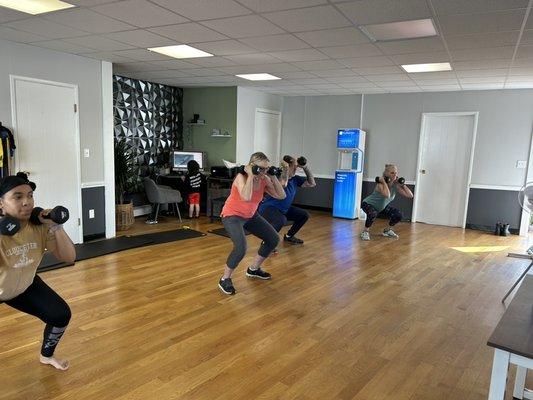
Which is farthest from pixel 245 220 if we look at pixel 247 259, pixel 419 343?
pixel 419 343

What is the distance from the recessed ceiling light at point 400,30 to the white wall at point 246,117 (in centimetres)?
412

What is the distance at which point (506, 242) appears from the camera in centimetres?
638

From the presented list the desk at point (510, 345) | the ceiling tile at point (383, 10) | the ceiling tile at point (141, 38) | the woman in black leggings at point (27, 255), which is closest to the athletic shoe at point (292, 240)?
the ceiling tile at point (141, 38)

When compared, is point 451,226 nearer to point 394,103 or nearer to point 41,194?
point 394,103

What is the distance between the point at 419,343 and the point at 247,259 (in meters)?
2.43

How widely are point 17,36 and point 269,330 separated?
4.06 metres

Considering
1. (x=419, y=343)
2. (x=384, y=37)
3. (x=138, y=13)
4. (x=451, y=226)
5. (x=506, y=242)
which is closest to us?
(x=419, y=343)

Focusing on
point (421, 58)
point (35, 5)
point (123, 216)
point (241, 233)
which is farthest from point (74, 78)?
point (421, 58)

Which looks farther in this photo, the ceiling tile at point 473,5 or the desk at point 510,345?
the ceiling tile at point 473,5

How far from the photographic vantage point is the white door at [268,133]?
8523 millimetres

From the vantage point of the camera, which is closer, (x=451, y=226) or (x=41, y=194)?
(x=41, y=194)

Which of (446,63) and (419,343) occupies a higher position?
(446,63)

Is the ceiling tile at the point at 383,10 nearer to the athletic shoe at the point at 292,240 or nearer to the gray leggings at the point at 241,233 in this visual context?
the gray leggings at the point at 241,233

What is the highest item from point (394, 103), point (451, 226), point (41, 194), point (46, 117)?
point (394, 103)
